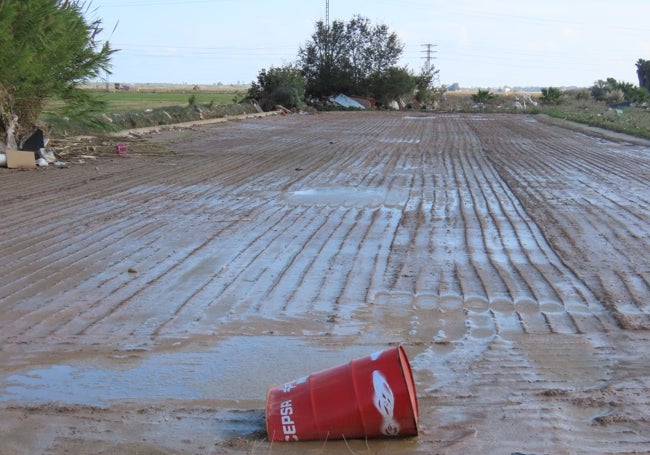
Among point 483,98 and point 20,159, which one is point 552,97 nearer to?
point 483,98

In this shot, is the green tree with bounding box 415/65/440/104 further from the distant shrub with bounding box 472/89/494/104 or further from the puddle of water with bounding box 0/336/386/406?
the puddle of water with bounding box 0/336/386/406

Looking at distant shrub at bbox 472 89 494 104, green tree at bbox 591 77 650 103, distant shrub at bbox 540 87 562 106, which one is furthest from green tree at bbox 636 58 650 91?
distant shrub at bbox 472 89 494 104

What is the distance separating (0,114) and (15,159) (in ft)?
5.64

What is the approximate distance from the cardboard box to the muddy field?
2.66m

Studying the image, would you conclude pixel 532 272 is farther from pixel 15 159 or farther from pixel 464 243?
pixel 15 159

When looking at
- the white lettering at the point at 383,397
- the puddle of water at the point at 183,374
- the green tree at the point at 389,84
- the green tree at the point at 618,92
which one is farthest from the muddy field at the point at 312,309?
the green tree at the point at 618,92

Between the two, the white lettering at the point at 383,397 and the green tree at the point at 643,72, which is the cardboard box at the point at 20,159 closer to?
the white lettering at the point at 383,397

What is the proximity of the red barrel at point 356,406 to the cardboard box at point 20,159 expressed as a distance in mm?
14613

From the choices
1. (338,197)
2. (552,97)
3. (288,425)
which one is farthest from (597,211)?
(552,97)

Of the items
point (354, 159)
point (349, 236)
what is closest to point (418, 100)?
point (354, 159)

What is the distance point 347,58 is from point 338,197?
52.7 metres

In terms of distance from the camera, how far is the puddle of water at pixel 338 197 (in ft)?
40.9

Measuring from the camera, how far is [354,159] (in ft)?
64.1

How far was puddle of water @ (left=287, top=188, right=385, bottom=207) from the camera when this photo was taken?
1247 cm
